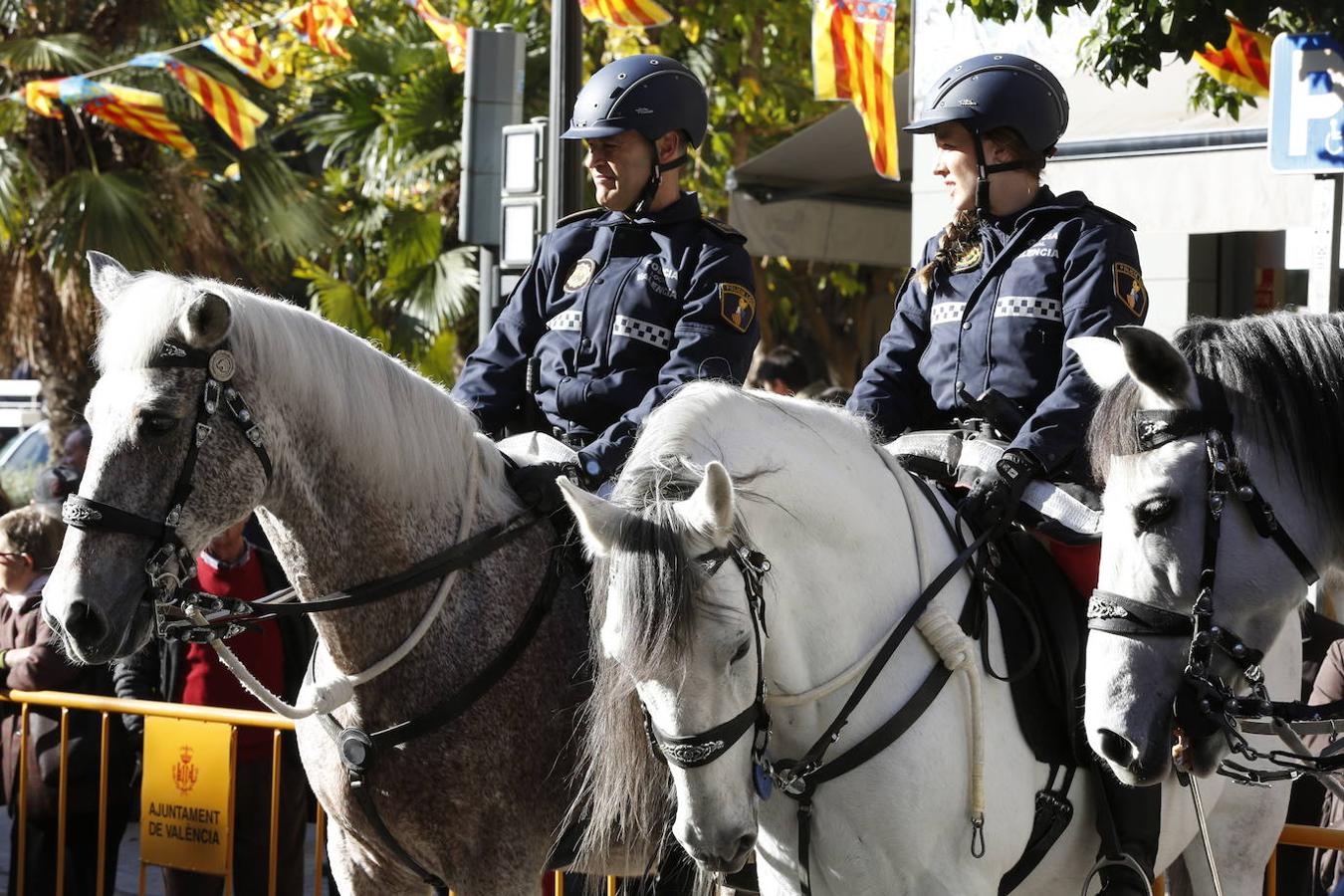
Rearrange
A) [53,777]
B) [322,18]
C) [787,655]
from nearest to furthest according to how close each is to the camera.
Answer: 1. [787,655]
2. [53,777]
3. [322,18]

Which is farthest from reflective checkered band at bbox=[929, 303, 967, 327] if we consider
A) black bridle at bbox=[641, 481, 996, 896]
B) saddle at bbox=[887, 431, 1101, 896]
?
black bridle at bbox=[641, 481, 996, 896]

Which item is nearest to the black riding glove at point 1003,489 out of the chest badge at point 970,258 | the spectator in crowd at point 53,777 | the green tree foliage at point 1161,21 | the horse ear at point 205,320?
the chest badge at point 970,258

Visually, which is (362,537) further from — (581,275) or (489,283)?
(489,283)

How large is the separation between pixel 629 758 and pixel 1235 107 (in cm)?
581

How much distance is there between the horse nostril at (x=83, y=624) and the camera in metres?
3.46

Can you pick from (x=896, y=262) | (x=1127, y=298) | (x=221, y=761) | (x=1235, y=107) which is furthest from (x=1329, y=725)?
(x=896, y=262)

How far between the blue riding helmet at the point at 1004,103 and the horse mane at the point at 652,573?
3.41 feet

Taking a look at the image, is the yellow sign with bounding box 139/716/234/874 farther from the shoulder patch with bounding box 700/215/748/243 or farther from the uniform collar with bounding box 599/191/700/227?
the shoulder patch with bounding box 700/215/748/243

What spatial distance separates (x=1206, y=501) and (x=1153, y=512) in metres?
0.10

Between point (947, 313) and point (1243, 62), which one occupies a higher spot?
point (1243, 62)

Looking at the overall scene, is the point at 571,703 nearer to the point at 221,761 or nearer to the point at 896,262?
the point at 221,761

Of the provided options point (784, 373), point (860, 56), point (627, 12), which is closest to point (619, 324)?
point (860, 56)

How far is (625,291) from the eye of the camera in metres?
4.62

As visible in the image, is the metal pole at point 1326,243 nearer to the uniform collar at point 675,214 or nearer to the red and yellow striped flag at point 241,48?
the uniform collar at point 675,214
